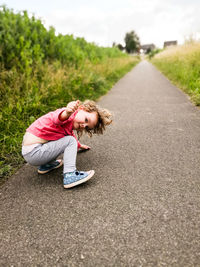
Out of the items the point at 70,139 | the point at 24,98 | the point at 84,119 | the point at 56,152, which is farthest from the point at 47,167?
the point at 24,98

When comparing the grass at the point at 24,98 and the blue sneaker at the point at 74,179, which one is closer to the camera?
the blue sneaker at the point at 74,179

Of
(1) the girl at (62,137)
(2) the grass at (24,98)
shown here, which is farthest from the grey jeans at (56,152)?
(2) the grass at (24,98)

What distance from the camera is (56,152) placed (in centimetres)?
227

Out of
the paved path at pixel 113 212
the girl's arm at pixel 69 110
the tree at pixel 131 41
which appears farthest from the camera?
the tree at pixel 131 41

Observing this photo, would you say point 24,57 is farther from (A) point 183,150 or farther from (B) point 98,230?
(B) point 98,230

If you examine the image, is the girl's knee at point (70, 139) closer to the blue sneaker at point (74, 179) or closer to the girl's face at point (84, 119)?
the girl's face at point (84, 119)

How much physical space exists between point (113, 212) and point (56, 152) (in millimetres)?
910

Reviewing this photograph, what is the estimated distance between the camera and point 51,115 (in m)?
2.31

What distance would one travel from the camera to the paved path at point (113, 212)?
1393mm

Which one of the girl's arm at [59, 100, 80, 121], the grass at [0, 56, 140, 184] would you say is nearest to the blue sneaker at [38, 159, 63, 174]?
the grass at [0, 56, 140, 184]

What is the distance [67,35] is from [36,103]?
5.90 meters

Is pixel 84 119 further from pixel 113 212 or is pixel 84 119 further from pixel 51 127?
pixel 113 212

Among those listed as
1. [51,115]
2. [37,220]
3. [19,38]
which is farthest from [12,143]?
[19,38]

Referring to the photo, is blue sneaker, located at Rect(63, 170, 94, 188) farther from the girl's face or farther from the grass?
the grass
